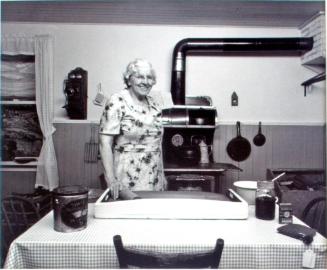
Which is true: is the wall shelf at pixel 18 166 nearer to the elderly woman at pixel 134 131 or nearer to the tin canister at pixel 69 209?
the elderly woman at pixel 134 131

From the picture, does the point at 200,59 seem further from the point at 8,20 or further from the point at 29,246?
the point at 29,246

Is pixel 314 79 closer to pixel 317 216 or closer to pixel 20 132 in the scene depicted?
pixel 317 216

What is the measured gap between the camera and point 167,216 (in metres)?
1.56

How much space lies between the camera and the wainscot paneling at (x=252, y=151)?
4367 millimetres

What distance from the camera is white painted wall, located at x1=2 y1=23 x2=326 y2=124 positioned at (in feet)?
14.3

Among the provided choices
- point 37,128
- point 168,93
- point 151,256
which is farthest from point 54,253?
point 37,128

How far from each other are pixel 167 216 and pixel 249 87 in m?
3.15

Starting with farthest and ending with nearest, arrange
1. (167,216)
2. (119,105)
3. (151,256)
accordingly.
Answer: (119,105) < (167,216) < (151,256)

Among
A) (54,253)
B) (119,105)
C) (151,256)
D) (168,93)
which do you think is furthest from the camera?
(168,93)

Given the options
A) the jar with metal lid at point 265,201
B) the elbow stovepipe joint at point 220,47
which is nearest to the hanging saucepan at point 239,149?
the elbow stovepipe joint at point 220,47

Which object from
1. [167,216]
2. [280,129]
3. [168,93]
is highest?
[168,93]

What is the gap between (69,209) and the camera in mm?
1396

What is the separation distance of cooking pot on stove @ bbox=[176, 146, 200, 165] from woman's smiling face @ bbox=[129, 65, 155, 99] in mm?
1786

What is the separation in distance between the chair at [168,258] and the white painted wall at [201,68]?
11.0 ft
